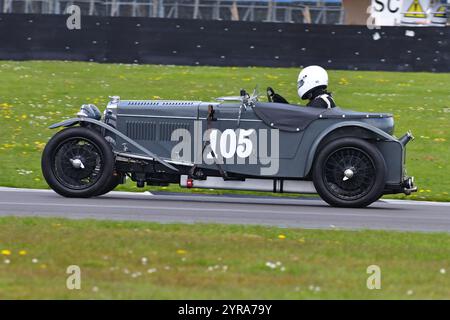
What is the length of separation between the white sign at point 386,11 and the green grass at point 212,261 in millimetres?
24361

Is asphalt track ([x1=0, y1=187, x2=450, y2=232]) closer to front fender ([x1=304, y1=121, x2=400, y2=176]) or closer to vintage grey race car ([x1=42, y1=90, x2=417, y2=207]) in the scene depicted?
vintage grey race car ([x1=42, y1=90, x2=417, y2=207])

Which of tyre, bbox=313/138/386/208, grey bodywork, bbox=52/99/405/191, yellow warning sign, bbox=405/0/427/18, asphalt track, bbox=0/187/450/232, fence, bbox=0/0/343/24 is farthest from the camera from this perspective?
yellow warning sign, bbox=405/0/427/18

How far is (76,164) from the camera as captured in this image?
40.9 feet

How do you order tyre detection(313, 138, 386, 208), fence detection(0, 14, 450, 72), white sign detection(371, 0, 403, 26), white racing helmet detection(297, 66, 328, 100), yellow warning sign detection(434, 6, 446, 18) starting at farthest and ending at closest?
white sign detection(371, 0, 403, 26), yellow warning sign detection(434, 6, 446, 18), fence detection(0, 14, 450, 72), white racing helmet detection(297, 66, 328, 100), tyre detection(313, 138, 386, 208)

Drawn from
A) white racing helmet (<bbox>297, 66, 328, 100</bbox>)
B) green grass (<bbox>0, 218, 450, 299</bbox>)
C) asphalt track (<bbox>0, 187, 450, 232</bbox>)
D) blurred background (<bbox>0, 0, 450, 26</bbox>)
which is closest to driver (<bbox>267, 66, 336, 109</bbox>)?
white racing helmet (<bbox>297, 66, 328, 100</bbox>)

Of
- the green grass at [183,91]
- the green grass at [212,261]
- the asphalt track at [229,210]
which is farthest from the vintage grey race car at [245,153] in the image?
the green grass at [183,91]

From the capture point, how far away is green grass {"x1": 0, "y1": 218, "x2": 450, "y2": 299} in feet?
24.8

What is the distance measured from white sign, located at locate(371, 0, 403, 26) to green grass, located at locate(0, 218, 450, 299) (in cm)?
2436

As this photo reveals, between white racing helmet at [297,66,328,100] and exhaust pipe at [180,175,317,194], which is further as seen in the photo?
white racing helmet at [297,66,328,100]

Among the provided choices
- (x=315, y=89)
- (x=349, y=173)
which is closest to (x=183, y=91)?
(x=315, y=89)

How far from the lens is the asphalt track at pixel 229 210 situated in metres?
11.1

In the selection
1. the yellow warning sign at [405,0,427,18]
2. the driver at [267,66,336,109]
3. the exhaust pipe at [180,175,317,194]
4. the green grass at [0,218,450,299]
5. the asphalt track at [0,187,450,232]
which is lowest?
the green grass at [0,218,450,299]

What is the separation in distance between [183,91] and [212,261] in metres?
13.8

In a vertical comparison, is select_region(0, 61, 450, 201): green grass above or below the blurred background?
below
